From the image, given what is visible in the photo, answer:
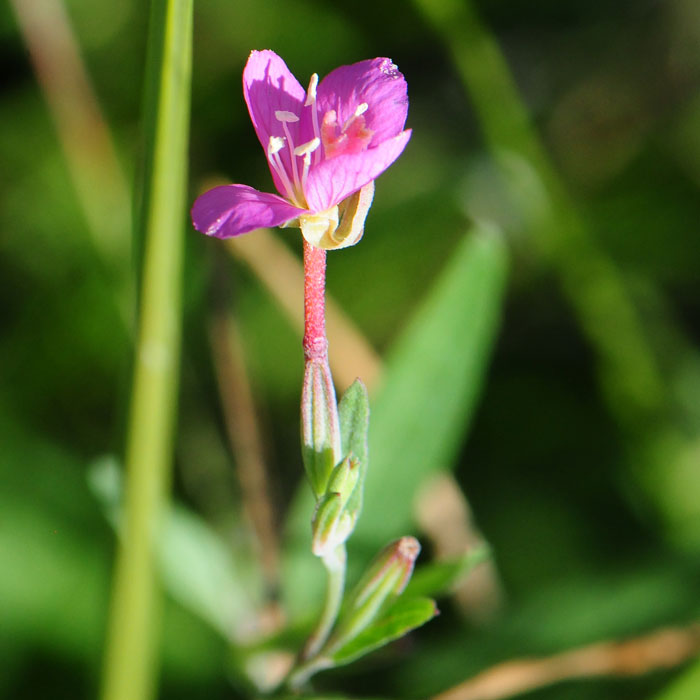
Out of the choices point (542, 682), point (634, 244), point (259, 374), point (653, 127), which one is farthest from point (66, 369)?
point (653, 127)

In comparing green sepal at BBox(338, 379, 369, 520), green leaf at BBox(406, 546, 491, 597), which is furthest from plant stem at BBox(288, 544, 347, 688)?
green leaf at BBox(406, 546, 491, 597)

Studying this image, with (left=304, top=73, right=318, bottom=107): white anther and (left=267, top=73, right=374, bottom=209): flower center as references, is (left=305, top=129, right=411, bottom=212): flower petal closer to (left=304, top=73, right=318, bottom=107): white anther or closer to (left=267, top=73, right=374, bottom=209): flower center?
(left=267, top=73, right=374, bottom=209): flower center

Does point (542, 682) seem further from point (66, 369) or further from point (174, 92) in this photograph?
point (66, 369)

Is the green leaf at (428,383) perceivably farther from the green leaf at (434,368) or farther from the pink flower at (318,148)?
the pink flower at (318,148)

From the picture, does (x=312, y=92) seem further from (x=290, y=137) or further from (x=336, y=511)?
(x=336, y=511)

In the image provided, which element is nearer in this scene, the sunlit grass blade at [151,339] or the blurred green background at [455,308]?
the sunlit grass blade at [151,339]

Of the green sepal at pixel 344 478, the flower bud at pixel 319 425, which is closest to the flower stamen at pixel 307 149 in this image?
the flower bud at pixel 319 425
